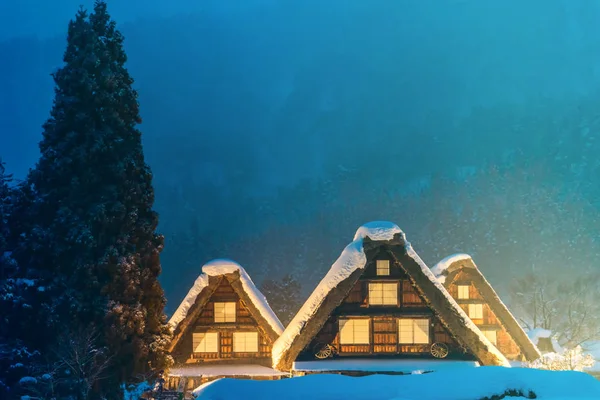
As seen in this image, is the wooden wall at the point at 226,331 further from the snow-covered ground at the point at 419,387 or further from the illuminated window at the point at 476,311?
the snow-covered ground at the point at 419,387

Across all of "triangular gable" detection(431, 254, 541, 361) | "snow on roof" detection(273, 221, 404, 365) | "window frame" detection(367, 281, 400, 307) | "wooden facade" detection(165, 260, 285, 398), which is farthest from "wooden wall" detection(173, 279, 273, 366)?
"triangular gable" detection(431, 254, 541, 361)

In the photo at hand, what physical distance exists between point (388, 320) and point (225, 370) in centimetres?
666

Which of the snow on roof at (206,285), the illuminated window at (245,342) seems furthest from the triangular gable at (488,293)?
the illuminated window at (245,342)

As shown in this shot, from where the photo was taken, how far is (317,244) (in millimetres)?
97312

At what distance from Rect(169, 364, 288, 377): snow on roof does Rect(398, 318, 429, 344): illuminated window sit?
16.4 feet

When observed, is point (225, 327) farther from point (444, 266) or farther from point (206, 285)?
point (444, 266)

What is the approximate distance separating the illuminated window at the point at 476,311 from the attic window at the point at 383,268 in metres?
8.00

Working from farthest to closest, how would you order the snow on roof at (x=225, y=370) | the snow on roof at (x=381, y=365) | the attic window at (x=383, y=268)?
the snow on roof at (x=225, y=370), the attic window at (x=383, y=268), the snow on roof at (x=381, y=365)

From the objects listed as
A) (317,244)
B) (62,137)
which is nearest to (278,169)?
(317,244)

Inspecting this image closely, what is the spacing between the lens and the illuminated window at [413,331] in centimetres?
1798

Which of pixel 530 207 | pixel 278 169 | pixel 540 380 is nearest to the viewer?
pixel 540 380

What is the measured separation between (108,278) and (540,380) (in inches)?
409

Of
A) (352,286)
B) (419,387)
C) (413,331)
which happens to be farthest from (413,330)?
(419,387)

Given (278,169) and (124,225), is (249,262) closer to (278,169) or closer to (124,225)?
(278,169)
